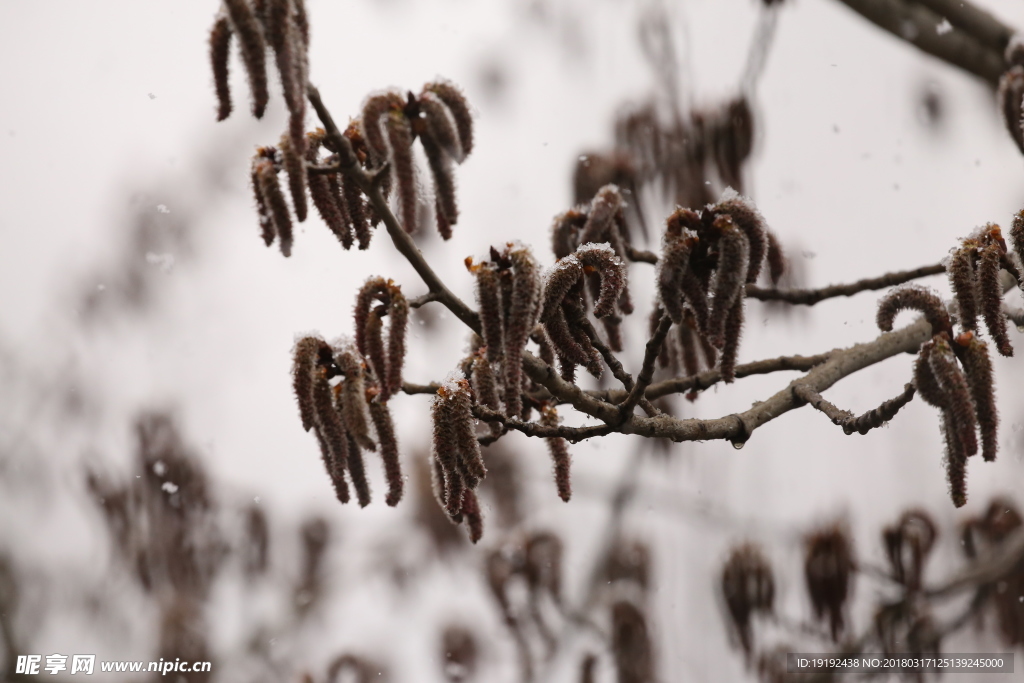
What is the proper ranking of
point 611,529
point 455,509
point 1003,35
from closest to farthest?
1. point 455,509
2. point 1003,35
3. point 611,529

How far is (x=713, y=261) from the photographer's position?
1526 mm

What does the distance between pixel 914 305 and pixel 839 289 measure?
0.97 m

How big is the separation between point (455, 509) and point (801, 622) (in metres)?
4.01

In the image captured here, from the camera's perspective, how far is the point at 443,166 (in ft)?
5.40

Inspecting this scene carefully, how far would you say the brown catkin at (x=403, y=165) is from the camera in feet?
4.95

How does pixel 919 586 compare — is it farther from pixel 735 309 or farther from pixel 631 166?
pixel 735 309

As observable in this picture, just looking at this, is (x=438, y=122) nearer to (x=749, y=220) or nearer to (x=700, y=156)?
(x=749, y=220)

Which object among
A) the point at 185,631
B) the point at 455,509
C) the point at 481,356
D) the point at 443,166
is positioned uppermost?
the point at 443,166

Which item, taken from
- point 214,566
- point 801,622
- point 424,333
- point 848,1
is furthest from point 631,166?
point 214,566

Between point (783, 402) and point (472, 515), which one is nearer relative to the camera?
point (472, 515)

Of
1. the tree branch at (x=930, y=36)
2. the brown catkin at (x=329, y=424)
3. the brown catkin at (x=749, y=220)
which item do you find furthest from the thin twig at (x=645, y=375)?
the tree branch at (x=930, y=36)

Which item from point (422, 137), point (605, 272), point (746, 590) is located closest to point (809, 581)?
point (746, 590)

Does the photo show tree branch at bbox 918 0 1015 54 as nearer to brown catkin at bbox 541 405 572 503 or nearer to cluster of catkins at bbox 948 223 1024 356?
cluster of catkins at bbox 948 223 1024 356

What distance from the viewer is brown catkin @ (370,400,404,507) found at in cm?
172
